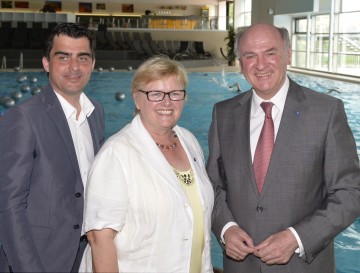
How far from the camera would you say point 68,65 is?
213cm

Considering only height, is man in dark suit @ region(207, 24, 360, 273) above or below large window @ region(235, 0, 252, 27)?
below

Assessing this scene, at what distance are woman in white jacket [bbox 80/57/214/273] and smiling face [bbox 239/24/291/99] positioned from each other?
315mm

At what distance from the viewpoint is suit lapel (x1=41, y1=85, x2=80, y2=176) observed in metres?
2.00

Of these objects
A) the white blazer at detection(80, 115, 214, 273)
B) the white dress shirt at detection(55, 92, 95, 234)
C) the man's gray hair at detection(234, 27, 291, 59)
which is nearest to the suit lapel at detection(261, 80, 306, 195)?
the man's gray hair at detection(234, 27, 291, 59)

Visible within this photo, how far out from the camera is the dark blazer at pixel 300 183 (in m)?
1.97

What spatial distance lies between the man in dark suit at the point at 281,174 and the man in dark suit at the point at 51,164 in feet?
1.96

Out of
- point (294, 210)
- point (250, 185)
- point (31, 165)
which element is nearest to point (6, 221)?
point (31, 165)

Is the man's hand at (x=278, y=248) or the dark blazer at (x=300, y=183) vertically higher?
the dark blazer at (x=300, y=183)

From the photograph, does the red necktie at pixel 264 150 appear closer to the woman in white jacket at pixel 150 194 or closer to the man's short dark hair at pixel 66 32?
the woman in white jacket at pixel 150 194

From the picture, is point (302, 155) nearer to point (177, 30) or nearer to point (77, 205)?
point (77, 205)

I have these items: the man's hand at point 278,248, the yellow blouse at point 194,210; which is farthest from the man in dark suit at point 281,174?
the yellow blouse at point 194,210

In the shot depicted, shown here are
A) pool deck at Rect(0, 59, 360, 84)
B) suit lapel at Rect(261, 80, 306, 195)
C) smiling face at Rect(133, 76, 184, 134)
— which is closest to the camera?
smiling face at Rect(133, 76, 184, 134)

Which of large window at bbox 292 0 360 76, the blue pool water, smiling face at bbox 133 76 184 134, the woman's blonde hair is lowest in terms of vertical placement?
the blue pool water

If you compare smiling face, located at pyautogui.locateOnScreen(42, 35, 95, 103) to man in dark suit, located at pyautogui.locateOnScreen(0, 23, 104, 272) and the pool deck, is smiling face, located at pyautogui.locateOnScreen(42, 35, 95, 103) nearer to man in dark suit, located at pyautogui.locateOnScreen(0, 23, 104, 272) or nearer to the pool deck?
man in dark suit, located at pyautogui.locateOnScreen(0, 23, 104, 272)
